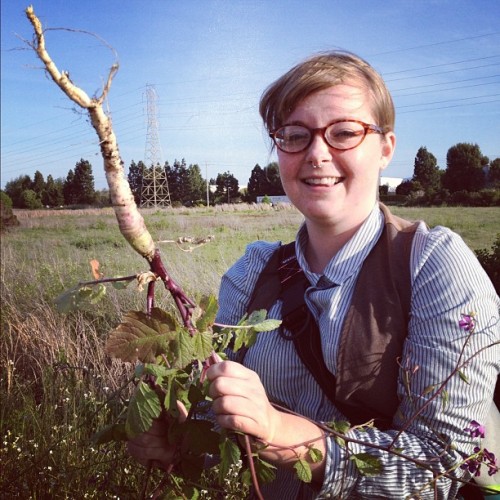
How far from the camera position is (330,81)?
5.41ft

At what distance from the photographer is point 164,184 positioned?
10.4 m

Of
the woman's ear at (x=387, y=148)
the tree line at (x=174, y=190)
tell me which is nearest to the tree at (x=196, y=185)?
the tree line at (x=174, y=190)

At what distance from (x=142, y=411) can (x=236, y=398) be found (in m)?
0.19

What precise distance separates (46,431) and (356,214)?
2.50m

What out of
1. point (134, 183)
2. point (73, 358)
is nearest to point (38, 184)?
point (73, 358)

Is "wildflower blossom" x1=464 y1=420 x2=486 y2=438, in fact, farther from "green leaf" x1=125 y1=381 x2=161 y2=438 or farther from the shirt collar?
"green leaf" x1=125 y1=381 x2=161 y2=438

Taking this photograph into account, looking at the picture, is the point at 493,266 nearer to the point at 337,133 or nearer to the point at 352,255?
the point at 352,255

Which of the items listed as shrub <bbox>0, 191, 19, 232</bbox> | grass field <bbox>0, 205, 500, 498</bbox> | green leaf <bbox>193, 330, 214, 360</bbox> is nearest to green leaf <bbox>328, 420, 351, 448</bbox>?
green leaf <bbox>193, 330, 214, 360</bbox>

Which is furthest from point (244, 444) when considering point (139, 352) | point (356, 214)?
point (356, 214)

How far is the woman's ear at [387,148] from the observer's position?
1.79 m

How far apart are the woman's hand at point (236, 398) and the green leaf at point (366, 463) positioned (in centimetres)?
33

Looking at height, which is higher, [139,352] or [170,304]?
[139,352]

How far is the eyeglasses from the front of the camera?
63.6 inches

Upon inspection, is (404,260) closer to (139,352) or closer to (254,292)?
(254,292)
